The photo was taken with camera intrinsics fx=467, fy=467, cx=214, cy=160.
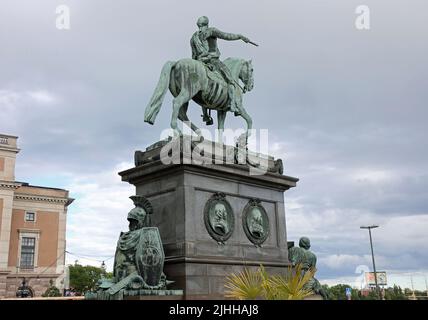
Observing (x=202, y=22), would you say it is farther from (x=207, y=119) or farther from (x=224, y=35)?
(x=207, y=119)

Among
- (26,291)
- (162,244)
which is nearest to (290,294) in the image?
(162,244)

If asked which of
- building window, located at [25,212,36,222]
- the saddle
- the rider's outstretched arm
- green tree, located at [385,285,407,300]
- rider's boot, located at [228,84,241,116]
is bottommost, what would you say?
green tree, located at [385,285,407,300]

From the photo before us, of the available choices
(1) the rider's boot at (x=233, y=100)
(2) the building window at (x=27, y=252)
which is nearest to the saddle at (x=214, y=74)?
(1) the rider's boot at (x=233, y=100)

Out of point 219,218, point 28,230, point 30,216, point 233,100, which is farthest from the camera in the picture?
point 30,216

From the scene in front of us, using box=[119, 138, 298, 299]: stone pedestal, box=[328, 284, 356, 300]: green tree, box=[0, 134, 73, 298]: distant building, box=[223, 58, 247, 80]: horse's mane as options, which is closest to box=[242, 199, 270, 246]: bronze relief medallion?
box=[119, 138, 298, 299]: stone pedestal

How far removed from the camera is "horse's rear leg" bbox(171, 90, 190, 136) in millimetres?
11711

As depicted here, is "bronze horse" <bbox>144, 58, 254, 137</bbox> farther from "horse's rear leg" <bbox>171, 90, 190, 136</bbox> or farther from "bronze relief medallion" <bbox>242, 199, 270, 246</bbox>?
"bronze relief medallion" <bbox>242, 199, 270, 246</bbox>

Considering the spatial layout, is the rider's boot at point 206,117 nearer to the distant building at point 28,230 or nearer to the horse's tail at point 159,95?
the horse's tail at point 159,95

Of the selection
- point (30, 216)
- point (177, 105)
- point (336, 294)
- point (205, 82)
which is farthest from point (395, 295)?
point (30, 216)

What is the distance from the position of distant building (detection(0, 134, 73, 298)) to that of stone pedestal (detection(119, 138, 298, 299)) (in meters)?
50.4

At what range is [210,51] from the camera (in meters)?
13.3

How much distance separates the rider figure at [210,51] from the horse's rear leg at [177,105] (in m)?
1.34

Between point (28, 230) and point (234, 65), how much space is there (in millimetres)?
54294
